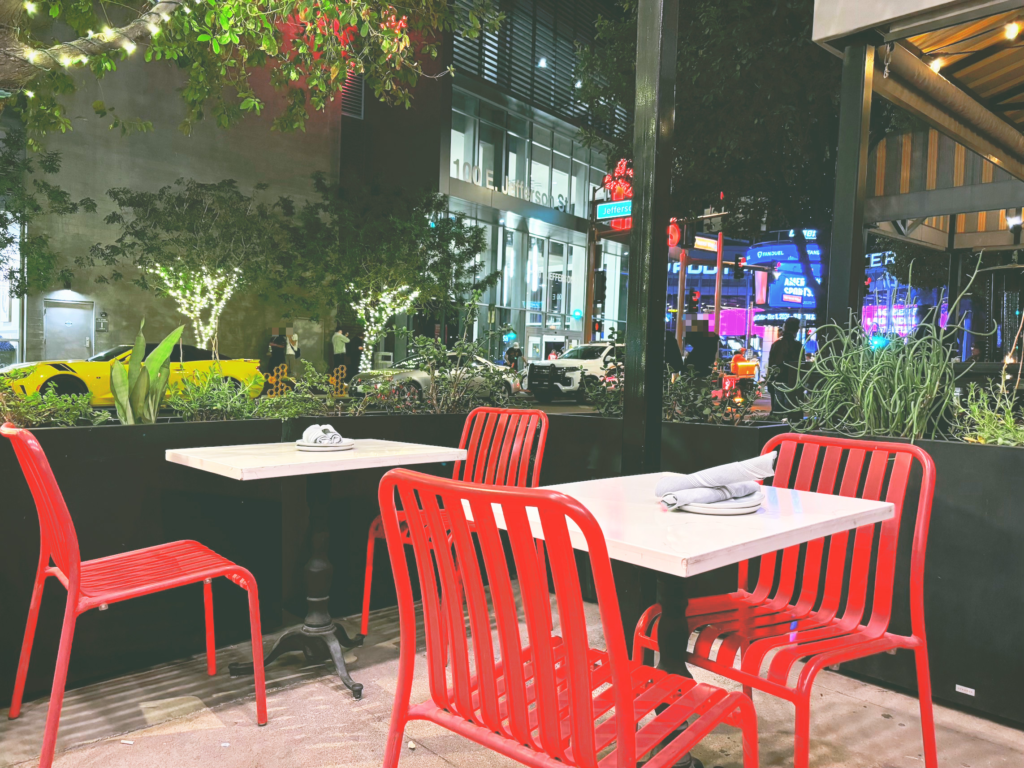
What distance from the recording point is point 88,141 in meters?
15.4

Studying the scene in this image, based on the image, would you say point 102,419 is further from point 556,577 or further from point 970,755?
point 970,755

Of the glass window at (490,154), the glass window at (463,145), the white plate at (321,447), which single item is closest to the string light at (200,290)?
the glass window at (463,145)

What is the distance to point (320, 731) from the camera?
8.27 ft

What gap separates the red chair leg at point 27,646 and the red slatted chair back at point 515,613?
1.71 metres

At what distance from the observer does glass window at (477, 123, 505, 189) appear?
20.3 metres

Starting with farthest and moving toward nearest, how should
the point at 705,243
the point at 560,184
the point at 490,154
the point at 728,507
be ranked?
the point at 560,184
the point at 490,154
the point at 705,243
the point at 728,507

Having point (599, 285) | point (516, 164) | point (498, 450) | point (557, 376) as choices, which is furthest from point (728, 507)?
point (599, 285)

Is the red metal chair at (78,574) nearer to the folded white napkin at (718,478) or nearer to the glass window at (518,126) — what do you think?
the folded white napkin at (718,478)

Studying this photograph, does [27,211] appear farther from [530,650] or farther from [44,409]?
[530,650]

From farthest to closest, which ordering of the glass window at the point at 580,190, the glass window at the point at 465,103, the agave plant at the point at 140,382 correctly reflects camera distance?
the glass window at the point at 580,190 < the glass window at the point at 465,103 < the agave plant at the point at 140,382

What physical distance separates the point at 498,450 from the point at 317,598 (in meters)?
1.09

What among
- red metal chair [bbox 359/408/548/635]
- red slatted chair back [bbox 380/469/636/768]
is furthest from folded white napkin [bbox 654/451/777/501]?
red metal chair [bbox 359/408/548/635]

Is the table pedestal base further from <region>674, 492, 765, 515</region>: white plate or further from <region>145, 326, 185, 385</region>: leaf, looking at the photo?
<region>674, 492, 765, 515</region>: white plate

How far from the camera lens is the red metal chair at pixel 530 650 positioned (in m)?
1.18
